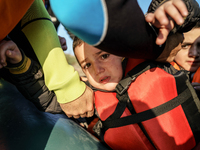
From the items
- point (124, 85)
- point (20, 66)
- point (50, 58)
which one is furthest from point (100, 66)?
point (20, 66)

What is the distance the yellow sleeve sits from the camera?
837 mm

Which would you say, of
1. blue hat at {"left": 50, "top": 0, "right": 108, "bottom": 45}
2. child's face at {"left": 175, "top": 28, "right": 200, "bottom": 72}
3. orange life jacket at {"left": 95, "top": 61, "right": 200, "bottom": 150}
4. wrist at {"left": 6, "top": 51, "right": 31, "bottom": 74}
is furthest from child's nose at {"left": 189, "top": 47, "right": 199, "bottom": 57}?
wrist at {"left": 6, "top": 51, "right": 31, "bottom": 74}

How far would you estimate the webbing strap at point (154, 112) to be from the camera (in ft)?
2.48

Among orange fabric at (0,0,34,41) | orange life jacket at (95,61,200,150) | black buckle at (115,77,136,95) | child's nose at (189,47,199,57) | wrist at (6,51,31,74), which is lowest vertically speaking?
child's nose at (189,47,199,57)

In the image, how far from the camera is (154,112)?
759 mm

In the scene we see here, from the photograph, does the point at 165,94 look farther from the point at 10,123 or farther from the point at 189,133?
the point at 10,123

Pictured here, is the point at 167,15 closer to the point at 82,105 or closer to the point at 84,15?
the point at 84,15

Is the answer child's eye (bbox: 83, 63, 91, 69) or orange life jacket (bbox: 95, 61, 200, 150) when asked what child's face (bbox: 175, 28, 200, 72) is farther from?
child's eye (bbox: 83, 63, 91, 69)

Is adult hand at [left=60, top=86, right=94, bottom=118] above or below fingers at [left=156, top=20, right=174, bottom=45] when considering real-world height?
below

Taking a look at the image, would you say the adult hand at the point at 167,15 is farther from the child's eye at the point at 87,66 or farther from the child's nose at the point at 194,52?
the child's nose at the point at 194,52

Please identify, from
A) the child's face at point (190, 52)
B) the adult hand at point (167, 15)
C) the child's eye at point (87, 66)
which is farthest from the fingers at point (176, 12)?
the child's face at point (190, 52)

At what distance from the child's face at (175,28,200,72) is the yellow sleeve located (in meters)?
0.89

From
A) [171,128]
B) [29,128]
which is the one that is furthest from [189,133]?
[29,128]

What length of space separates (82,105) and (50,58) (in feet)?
1.02
